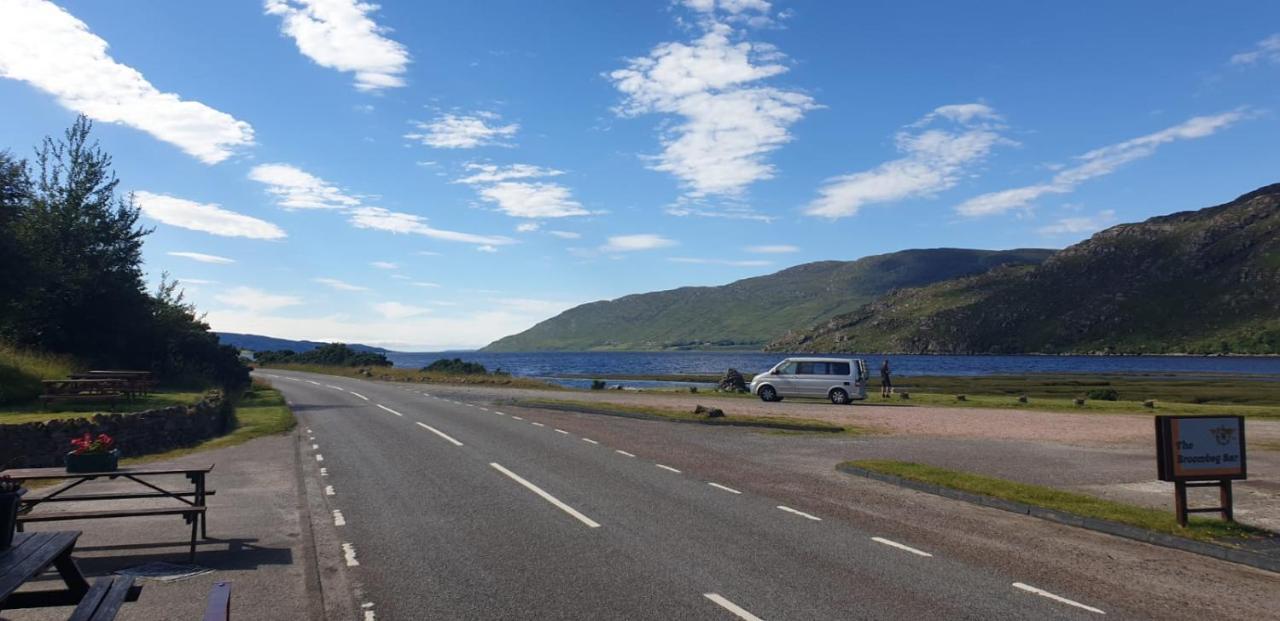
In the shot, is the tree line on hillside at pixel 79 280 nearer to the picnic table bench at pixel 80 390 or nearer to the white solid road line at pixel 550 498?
the picnic table bench at pixel 80 390

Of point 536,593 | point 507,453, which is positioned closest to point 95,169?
point 507,453

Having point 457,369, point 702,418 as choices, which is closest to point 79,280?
point 702,418

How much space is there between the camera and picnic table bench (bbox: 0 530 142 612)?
4.77m

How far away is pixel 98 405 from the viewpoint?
20.0m

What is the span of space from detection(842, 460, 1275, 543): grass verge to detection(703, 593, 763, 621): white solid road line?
6416 mm

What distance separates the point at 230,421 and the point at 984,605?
24.1 meters

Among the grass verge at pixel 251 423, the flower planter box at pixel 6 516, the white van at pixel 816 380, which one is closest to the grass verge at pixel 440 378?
the white van at pixel 816 380

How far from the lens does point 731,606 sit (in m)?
6.79

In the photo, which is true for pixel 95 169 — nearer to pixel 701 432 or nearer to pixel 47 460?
pixel 47 460

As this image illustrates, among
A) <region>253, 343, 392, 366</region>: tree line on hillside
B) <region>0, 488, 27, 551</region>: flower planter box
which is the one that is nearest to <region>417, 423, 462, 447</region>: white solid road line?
<region>0, 488, 27, 551</region>: flower planter box

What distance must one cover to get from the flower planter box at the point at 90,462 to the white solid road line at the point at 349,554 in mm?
3167

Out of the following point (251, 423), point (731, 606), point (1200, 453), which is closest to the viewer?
point (731, 606)

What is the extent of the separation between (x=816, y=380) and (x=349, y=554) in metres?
30.2

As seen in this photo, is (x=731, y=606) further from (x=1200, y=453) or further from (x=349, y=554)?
(x=1200, y=453)
